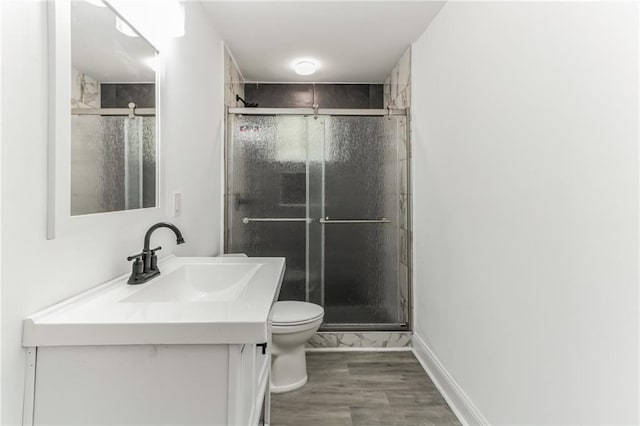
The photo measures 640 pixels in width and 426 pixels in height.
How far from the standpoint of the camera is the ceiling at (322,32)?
7.15 ft

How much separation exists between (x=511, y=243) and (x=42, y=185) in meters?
1.53

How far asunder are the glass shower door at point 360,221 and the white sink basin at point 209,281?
4.41 ft

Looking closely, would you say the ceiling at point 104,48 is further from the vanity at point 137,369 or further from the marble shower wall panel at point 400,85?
the marble shower wall panel at point 400,85

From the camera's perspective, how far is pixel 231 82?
9.75 feet

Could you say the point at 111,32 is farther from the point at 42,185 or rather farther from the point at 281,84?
the point at 281,84

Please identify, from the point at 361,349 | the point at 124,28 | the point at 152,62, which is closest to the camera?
the point at 124,28

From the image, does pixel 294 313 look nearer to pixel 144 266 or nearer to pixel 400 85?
pixel 144 266

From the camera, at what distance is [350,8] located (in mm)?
2193

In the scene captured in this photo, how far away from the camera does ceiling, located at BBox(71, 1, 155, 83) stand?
1008mm

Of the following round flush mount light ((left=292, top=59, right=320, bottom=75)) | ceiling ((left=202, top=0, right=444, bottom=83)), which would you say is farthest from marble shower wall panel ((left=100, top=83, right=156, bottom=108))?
round flush mount light ((left=292, top=59, right=320, bottom=75))

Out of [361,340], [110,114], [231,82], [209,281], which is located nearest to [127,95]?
[110,114]

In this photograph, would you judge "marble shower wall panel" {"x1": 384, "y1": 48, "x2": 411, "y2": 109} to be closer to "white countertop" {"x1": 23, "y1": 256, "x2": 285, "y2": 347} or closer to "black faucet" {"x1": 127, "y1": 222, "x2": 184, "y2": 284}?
"black faucet" {"x1": 127, "y1": 222, "x2": 184, "y2": 284}

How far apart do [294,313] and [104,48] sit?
5.33 ft

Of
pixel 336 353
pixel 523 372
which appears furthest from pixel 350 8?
pixel 336 353
